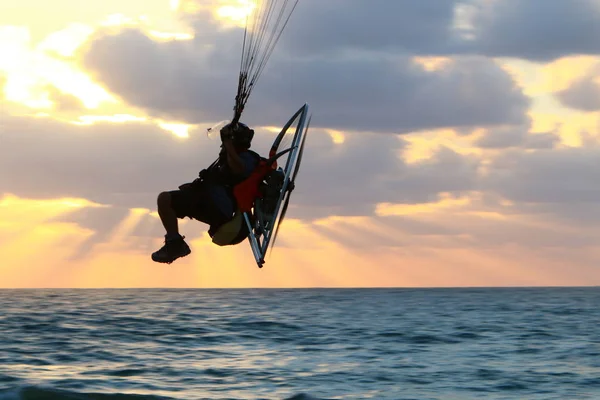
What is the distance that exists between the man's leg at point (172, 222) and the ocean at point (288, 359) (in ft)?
47.5

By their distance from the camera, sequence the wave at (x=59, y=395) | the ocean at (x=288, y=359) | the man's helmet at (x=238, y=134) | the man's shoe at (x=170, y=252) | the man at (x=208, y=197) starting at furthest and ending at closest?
1. the ocean at (x=288, y=359)
2. the wave at (x=59, y=395)
3. the man's shoe at (x=170, y=252)
4. the man at (x=208, y=197)
5. the man's helmet at (x=238, y=134)

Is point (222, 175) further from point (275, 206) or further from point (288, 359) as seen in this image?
point (288, 359)

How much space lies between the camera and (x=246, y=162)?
15.1 metres

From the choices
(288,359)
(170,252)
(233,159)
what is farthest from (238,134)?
(288,359)

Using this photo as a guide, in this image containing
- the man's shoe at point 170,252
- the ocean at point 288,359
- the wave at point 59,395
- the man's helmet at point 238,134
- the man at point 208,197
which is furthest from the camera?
the ocean at point 288,359

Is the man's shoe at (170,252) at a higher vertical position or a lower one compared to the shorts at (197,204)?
lower

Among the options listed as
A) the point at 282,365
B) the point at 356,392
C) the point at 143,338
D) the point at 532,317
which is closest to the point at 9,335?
the point at 143,338

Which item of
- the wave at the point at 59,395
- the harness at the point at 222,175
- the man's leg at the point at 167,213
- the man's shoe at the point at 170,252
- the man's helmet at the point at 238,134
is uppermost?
the man's helmet at the point at 238,134

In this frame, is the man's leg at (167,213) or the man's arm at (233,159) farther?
the man's leg at (167,213)

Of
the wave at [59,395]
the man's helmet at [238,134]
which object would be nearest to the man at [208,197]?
the man's helmet at [238,134]

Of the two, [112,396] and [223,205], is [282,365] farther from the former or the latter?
[223,205]

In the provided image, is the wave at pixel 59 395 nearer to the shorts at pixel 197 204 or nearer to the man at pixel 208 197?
the man at pixel 208 197

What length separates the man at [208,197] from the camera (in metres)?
14.9

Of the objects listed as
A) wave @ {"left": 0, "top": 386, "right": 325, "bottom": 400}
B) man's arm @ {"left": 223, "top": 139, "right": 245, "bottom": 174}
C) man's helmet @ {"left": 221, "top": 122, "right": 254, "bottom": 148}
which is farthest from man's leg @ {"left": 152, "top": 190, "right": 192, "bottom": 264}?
wave @ {"left": 0, "top": 386, "right": 325, "bottom": 400}
